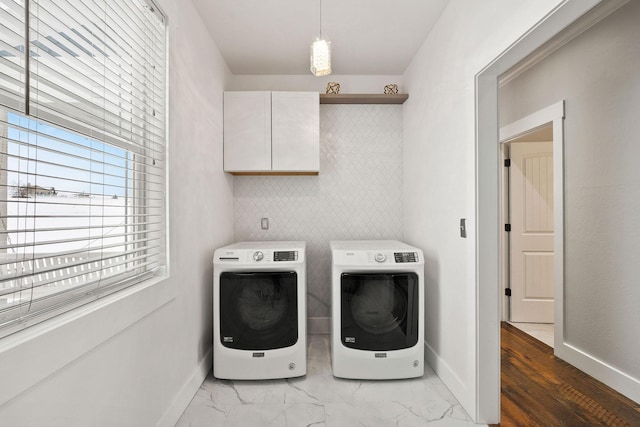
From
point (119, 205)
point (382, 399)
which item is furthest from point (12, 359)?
point (382, 399)

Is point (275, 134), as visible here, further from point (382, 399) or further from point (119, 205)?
point (382, 399)

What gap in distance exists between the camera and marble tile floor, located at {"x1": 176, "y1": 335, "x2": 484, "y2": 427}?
181 cm

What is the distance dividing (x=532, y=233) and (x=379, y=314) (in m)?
2.26

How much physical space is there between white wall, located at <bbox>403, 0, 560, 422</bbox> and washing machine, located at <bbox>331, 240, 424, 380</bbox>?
0.20 m

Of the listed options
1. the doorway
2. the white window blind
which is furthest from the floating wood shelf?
the white window blind

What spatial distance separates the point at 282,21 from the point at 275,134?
849 mm

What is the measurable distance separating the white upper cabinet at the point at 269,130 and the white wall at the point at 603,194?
197 centimetres

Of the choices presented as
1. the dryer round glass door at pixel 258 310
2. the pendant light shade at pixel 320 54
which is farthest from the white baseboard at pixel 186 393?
the pendant light shade at pixel 320 54

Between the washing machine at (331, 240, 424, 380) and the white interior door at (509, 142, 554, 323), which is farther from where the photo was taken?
the white interior door at (509, 142, 554, 323)

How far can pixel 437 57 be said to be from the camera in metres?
2.28

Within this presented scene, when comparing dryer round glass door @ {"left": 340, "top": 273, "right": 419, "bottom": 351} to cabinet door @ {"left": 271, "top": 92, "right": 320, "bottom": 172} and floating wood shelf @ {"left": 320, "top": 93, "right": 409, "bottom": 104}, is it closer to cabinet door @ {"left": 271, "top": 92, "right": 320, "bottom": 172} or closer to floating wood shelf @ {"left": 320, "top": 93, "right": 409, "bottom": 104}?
cabinet door @ {"left": 271, "top": 92, "right": 320, "bottom": 172}

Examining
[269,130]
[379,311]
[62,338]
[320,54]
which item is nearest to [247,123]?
[269,130]

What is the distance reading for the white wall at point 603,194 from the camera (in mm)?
2025

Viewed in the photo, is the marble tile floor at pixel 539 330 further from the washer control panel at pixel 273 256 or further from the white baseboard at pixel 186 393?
the white baseboard at pixel 186 393
